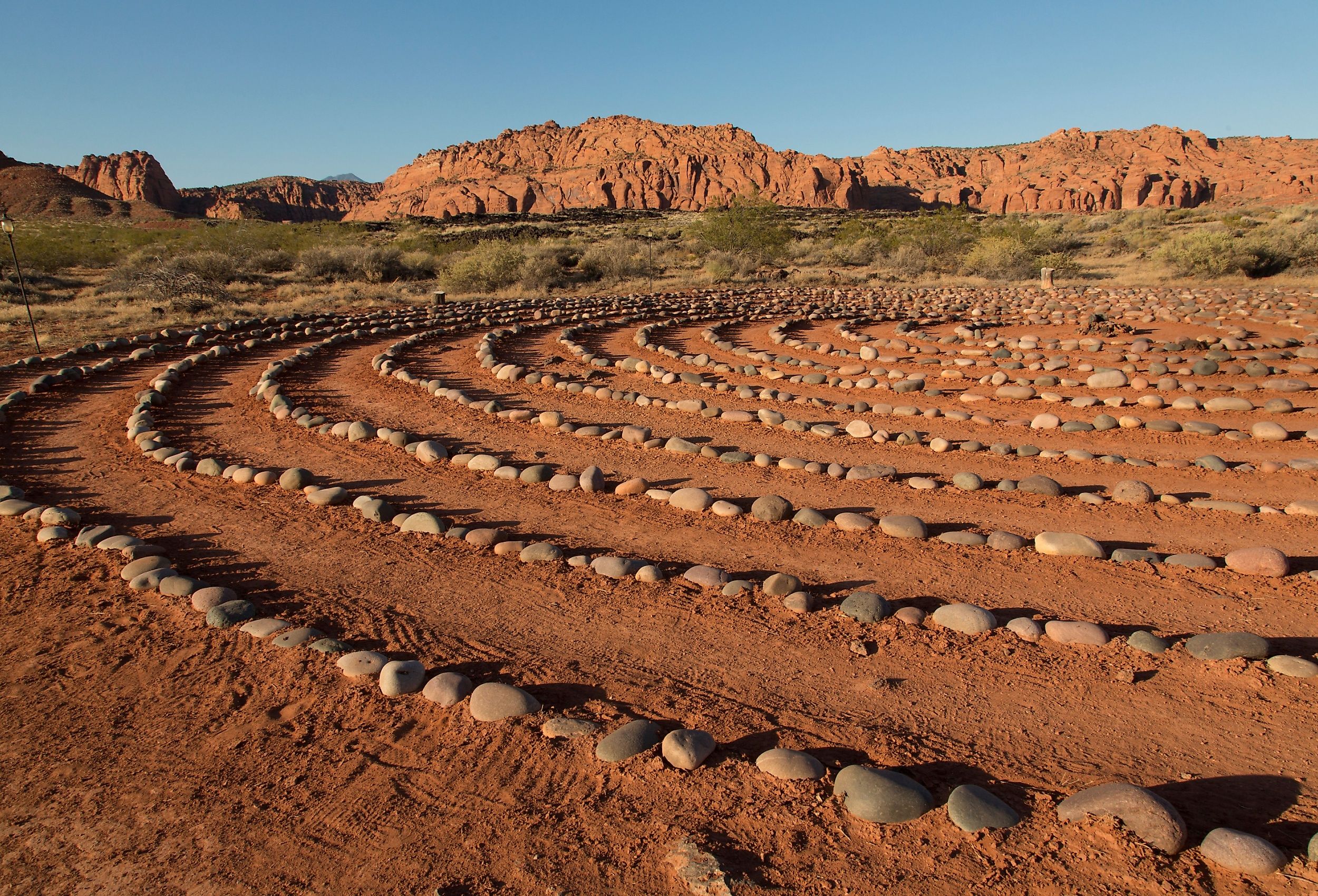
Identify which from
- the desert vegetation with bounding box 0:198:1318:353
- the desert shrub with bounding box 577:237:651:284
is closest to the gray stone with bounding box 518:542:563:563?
the desert vegetation with bounding box 0:198:1318:353

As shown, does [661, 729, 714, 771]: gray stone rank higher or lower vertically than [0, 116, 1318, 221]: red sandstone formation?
lower

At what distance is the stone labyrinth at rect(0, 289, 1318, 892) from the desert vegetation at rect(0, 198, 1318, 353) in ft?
38.8

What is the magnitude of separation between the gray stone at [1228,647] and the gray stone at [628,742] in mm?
2550

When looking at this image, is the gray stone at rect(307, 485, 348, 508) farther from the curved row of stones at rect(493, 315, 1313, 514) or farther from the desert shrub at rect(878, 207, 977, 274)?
the desert shrub at rect(878, 207, 977, 274)

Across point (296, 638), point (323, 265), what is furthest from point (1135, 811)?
point (323, 265)

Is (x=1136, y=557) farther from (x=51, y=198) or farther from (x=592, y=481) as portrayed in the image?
(x=51, y=198)

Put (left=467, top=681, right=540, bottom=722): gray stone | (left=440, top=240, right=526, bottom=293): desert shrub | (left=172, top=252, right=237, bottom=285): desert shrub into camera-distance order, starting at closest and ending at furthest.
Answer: (left=467, top=681, right=540, bottom=722): gray stone, (left=172, top=252, right=237, bottom=285): desert shrub, (left=440, top=240, right=526, bottom=293): desert shrub

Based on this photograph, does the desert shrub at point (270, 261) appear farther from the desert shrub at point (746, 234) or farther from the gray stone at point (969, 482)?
the gray stone at point (969, 482)

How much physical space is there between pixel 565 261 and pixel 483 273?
6.64 meters

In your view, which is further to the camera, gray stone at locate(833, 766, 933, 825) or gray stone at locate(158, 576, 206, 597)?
gray stone at locate(158, 576, 206, 597)

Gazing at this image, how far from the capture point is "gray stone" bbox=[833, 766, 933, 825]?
2.66 meters

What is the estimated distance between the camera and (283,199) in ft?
368

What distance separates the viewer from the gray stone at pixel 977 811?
260 centimetres

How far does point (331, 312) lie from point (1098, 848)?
64.3 ft
